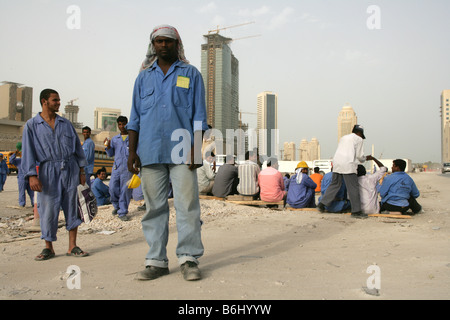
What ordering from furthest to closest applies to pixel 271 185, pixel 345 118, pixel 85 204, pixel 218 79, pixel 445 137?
1. pixel 445 137
2. pixel 345 118
3. pixel 218 79
4. pixel 271 185
5. pixel 85 204

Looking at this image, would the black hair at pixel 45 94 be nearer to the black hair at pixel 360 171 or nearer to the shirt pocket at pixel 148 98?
the shirt pocket at pixel 148 98

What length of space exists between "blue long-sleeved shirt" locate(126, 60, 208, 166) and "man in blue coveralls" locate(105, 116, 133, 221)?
3499 millimetres

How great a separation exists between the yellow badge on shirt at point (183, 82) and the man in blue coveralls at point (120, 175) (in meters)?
3.64

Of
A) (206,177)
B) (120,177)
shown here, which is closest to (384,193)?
(206,177)

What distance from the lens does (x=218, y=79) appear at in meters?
104

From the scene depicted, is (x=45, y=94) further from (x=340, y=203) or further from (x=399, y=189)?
(x=399, y=189)

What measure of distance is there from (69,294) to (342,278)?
Result: 77.3 inches

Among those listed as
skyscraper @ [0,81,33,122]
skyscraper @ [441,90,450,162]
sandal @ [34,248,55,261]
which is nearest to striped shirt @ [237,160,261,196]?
sandal @ [34,248,55,261]

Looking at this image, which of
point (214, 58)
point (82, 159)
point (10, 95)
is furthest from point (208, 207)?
point (214, 58)

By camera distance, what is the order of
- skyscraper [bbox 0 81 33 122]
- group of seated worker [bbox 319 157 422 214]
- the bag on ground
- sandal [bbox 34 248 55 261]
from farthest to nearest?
skyscraper [bbox 0 81 33 122] → group of seated worker [bbox 319 157 422 214] → the bag on ground → sandal [bbox 34 248 55 261]

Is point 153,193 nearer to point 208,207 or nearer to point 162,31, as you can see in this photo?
point 162,31

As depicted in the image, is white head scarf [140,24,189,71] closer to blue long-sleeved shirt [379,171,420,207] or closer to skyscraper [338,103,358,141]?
blue long-sleeved shirt [379,171,420,207]

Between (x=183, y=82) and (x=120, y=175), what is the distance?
4.00 metres

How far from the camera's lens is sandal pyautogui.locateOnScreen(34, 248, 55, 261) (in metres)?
3.95
